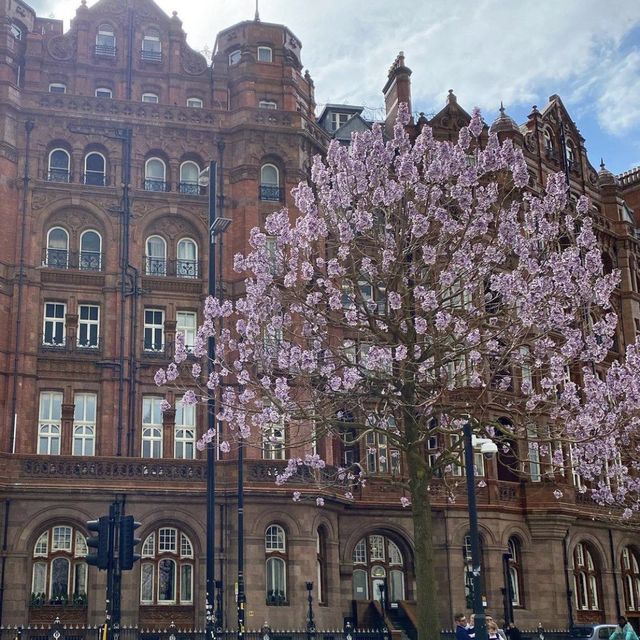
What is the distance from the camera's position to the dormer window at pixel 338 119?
51.9 meters

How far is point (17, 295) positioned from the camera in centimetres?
3656

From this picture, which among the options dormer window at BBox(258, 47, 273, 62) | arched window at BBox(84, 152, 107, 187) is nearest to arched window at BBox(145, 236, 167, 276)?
arched window at BBox(84, 152, 107, 187)

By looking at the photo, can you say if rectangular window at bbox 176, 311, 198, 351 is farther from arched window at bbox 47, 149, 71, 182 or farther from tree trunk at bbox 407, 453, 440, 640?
tree trunk at bbox 407, 453, 440, 640

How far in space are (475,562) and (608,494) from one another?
9947 millimetres

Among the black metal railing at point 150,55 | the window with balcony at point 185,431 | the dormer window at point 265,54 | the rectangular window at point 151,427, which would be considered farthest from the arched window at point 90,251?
the dormer window at point 265,54

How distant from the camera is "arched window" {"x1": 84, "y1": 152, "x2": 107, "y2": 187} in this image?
38969 mm

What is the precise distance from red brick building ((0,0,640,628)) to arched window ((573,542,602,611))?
0.39ft

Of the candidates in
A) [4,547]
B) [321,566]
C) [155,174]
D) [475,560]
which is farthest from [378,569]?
[475,560]

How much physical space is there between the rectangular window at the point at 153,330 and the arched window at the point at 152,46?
434 inches

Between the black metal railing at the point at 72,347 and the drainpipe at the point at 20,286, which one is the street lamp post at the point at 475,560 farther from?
the drainpipe at the point at 20,286

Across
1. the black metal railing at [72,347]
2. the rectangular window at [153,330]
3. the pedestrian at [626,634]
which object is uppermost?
the rectangular window at [153,330]

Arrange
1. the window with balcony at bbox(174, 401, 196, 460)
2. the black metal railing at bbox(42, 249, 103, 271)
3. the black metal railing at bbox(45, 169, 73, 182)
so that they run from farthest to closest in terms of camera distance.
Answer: the black metal railing at bbox(45, 169, 73, 182), the black metal railing at bbox(42, 249, 103, 271), the window with balcony at bbox(174, 401, 196, 460)

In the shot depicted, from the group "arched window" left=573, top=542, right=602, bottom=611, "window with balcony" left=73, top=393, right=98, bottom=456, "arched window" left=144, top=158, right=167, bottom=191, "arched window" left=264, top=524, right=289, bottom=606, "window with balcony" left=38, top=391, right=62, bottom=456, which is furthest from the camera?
"arched window" left=573, top=542, right=602, bottom=611

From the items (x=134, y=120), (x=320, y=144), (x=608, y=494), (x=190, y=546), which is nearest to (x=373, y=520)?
(x=190, y=546)
